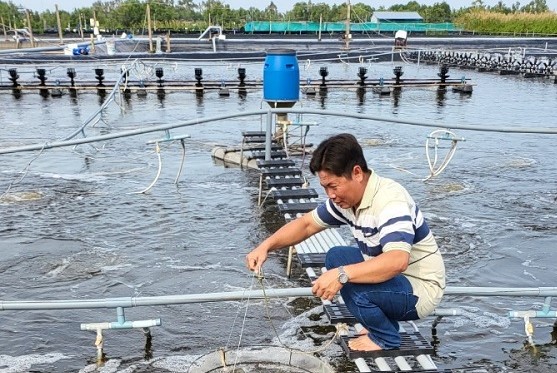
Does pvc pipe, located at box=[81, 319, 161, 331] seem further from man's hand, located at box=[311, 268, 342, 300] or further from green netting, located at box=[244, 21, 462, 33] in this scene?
green netting, located at box=[244, 21, 462, 33]

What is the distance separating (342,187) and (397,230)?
36 centimetres

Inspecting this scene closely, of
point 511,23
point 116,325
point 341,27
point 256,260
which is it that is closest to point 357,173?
point 256,260

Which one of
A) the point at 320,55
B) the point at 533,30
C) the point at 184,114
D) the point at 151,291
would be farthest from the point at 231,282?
the point at 533,30

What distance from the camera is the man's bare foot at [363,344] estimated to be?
3.34 m

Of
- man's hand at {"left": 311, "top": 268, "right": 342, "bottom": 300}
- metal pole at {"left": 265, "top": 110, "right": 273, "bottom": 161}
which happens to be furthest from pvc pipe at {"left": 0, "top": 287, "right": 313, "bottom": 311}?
metal pole at {"left": 265, "top": 110, "right": 273, "bottom": 161}

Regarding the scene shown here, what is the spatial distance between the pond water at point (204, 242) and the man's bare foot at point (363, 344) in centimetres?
84

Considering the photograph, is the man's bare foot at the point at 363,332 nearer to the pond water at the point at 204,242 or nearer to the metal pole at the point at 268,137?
the pond water at the point at 204,242

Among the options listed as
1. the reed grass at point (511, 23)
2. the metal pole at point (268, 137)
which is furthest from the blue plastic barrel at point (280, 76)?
the reed grass at point (511, 23)

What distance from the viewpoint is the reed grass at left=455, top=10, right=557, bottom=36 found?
190 ft

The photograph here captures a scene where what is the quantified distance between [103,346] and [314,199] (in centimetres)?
342

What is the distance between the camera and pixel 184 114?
16.6m

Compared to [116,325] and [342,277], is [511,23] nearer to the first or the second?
[116,325]

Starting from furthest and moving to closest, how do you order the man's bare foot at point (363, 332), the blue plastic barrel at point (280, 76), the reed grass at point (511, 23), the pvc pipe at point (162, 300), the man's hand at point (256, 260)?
1. the reed grass at point (511, 23)
2. the blue plastic barrel at point (280, 76)
3. the pvc pipe at point (162, 300)
4. the man's bare foot at point (363, 332)
5. the man's hand at point (256, 260)

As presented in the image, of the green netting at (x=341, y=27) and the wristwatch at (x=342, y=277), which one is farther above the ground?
the green netting at (x=341, y=27)
